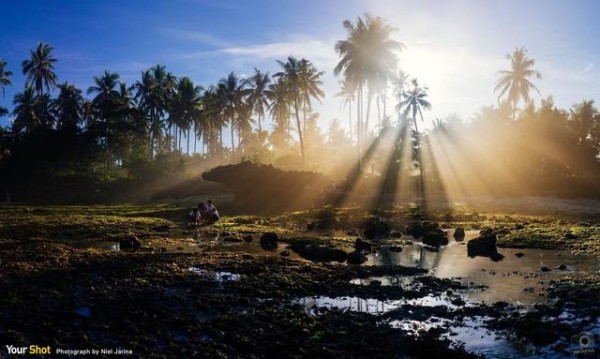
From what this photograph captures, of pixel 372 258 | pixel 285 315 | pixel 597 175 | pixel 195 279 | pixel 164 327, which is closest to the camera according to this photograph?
pixel 164 327

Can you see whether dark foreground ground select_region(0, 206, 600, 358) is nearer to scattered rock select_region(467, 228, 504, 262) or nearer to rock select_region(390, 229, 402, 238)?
scattered rock select_region(467, 228, 504, 262)

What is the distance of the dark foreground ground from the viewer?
35.6 ft

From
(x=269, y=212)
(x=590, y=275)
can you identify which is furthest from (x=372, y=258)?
(x=269, y=212)

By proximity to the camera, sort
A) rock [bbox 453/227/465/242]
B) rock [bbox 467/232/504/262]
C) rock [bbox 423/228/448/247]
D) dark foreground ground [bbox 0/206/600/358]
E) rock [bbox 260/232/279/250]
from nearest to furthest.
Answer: dark foreground ground [bbox 0/206/600/358] < rock [bbox 467/232/504/262] < rock [bbox 260/232/279/250] < rock [bbox 423/228/448/247] < rock [bbox 453/227/465/242]

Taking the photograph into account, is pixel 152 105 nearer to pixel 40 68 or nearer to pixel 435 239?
pixel 40 68

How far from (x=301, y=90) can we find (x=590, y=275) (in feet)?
187

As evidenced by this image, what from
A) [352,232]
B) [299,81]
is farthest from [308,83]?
[352,232]

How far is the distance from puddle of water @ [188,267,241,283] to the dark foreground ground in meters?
0.04

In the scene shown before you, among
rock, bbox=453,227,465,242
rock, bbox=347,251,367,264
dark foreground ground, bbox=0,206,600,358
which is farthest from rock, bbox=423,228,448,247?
rock, bbox=347,251,367,264

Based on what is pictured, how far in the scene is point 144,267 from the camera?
58.7 ft

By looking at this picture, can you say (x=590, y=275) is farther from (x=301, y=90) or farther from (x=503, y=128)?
(x=301, y=90)

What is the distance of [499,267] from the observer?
2123cm

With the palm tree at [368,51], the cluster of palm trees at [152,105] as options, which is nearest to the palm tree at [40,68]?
the cluster of palm trees at [152,105]

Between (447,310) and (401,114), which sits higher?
(401,114)
